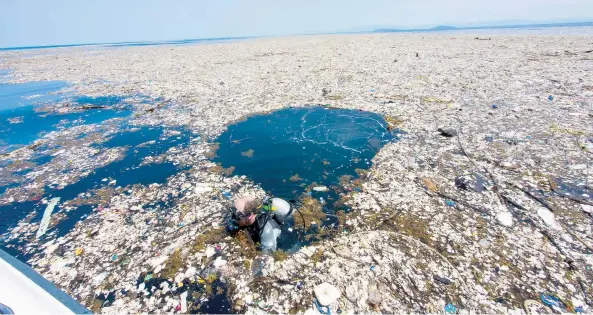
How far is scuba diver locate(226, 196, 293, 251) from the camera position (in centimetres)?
377

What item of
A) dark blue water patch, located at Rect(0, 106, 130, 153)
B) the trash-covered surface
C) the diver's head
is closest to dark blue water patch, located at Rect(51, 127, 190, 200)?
the trash-covered surface

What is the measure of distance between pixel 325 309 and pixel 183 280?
1863mm

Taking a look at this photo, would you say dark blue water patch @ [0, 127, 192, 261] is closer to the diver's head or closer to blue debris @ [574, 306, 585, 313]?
the diver's head

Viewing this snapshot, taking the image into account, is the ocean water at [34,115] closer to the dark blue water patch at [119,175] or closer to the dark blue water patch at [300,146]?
the dark blue water patch at [119,175]

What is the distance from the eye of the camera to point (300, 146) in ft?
22.6

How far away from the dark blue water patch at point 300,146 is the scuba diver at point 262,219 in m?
0.76

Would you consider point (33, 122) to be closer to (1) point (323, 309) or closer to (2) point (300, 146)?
(2) point (300, 146)

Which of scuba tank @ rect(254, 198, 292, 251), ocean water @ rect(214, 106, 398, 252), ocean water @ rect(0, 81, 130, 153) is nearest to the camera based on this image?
scuba tank @ rect(254, 198, 292, 251)

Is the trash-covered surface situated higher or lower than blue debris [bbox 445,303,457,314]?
higher

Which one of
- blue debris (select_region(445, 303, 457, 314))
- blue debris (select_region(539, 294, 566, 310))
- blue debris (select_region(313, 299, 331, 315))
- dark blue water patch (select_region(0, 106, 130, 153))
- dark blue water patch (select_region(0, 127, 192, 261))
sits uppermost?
dark blue water patch (select_region(0, 106, 130, 153))

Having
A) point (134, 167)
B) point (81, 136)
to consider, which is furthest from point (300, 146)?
point (81, 136)

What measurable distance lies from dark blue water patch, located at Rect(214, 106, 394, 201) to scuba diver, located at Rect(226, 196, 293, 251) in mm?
763

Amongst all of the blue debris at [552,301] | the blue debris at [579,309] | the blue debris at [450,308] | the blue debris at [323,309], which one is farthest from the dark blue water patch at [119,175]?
the blue debris at [579,309]

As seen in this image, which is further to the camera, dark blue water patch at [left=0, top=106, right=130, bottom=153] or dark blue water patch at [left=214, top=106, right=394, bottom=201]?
dark blue water patch at [left=0, top=106, right=130, bottom=153]
